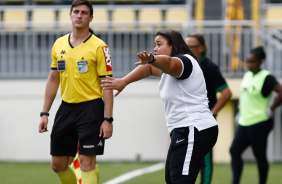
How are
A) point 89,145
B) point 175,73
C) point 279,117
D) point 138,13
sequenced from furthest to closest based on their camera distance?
1. point 138,13
2. point 279,117
3. point 89,145
4. point 175,73

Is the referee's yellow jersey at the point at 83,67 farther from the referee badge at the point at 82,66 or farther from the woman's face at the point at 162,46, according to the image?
the woman's face at the point at 162,46

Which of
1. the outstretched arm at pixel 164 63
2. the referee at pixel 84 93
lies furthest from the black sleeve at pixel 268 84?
the outstretched arm at pixel 164 63

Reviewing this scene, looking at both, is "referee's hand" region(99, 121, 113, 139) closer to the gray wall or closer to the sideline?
the sideline

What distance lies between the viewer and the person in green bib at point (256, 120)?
30.5ft

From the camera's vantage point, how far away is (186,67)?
5.69 meters

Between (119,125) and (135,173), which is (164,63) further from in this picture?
(119,125)

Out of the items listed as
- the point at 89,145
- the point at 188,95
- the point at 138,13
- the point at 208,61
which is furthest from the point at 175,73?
the point at 138,13

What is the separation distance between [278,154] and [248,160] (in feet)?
2.22

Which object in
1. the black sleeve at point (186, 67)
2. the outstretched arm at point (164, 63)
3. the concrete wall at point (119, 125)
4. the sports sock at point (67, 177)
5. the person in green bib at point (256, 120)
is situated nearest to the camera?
the outstretched arm at point (164, 63)

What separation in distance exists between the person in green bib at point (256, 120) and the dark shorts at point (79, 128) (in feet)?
9.90

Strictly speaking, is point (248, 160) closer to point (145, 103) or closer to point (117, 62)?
point (145, 103)

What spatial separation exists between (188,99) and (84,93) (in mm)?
1258

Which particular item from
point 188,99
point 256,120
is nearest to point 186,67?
point 188,99

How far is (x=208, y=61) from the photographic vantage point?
8320 mm
